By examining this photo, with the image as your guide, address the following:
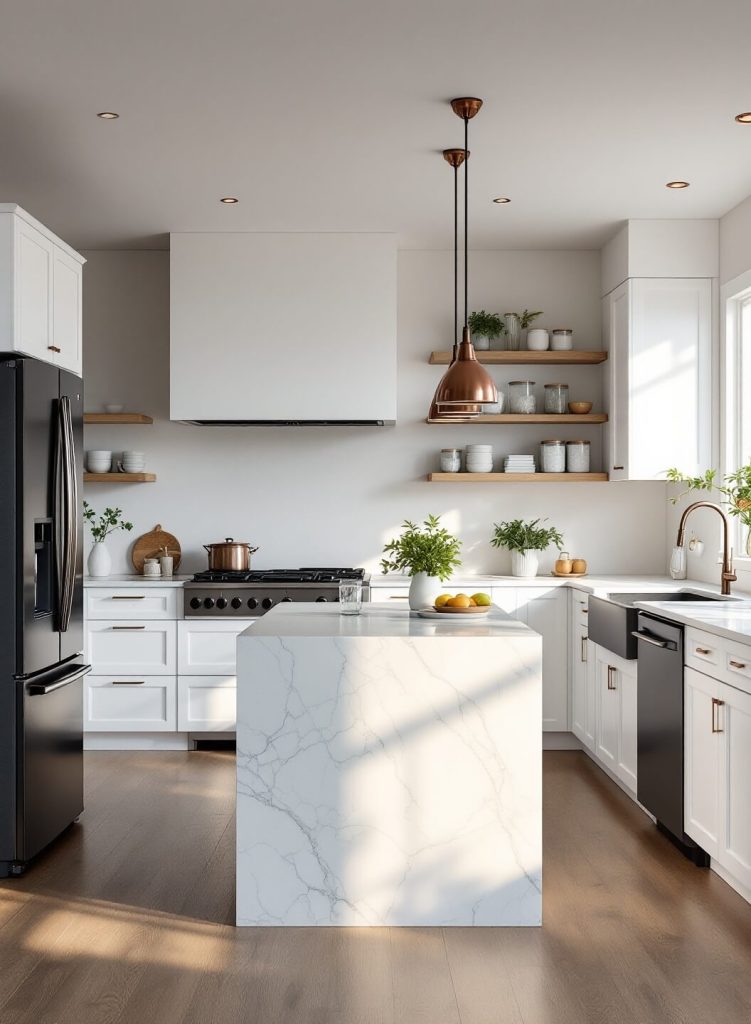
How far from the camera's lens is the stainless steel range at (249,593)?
218 inches

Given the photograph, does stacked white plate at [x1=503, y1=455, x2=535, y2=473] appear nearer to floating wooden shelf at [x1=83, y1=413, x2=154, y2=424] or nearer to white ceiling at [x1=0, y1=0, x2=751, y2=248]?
white ceiling at [x1=0, y1=0, x2=751, y2=248]

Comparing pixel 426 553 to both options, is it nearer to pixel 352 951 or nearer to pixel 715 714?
pixel 715 714

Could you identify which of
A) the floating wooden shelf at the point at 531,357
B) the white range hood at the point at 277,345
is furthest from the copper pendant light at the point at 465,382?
the floating wooden shelf at the point at 531,357

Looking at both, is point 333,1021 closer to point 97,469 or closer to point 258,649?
point 258,649

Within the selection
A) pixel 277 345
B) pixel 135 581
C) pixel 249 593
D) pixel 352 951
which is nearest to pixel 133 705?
pixel 135 581

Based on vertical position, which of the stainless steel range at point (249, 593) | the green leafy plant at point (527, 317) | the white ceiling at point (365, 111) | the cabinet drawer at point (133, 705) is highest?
the white ceiling at point (365, 111)

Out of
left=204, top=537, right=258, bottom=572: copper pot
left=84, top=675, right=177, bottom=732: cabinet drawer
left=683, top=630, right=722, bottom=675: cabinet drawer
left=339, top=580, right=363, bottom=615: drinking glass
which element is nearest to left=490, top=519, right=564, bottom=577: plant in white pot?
left=204, top=537, right=258, bottom=572: copper pot

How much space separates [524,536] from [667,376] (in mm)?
1178

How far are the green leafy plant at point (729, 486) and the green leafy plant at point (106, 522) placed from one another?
10.1ft

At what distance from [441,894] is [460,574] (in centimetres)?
291

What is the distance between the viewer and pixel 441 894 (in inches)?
127

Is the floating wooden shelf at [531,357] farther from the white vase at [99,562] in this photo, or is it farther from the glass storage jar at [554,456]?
the white vase at [99,562]

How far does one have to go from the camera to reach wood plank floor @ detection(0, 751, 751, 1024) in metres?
2.66

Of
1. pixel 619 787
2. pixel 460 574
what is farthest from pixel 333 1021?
pixel 460 574
